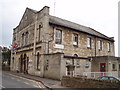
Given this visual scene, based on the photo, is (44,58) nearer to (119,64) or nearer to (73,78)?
(73,78)

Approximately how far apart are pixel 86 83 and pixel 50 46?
10842mm

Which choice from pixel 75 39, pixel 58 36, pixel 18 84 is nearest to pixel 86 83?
pixel 18 84

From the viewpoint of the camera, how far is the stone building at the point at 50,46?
1884cm

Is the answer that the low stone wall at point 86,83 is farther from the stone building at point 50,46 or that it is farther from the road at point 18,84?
the stone building at point 50,46

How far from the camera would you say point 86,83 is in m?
10.9

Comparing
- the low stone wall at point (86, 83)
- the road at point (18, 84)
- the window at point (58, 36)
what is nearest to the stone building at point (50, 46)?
the window at point (58, 36)

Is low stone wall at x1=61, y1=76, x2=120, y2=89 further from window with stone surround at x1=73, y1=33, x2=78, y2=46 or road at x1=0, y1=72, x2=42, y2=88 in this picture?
window with stone surround at x1=73, y1=33, x2=78, y2=46

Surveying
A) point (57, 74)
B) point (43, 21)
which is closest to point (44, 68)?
point (57, 74)

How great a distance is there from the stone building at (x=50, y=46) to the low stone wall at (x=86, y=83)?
12.7 feet

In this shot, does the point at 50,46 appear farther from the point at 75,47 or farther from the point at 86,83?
the point at 86,83

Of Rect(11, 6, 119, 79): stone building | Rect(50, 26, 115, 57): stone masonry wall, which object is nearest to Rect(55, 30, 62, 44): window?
Rect(11, 6, 119, 79): stone building

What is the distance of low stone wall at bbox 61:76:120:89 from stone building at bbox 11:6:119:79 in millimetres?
3867

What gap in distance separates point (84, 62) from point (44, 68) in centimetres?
627

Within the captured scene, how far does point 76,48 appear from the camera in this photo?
24.5 metres
